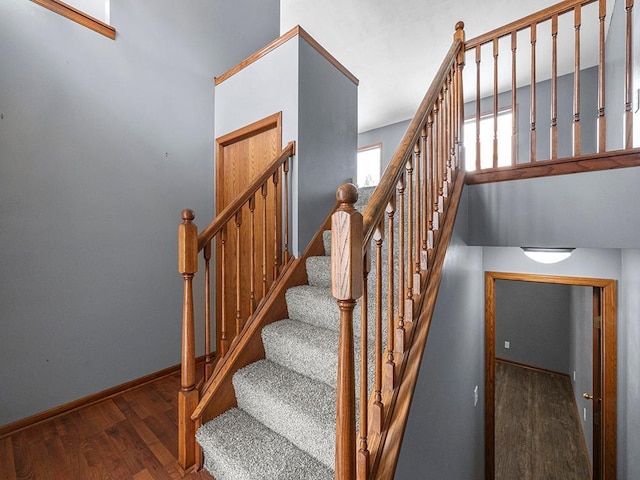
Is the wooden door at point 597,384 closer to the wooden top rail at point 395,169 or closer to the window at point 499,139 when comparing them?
the wooden top rail at point 395,169

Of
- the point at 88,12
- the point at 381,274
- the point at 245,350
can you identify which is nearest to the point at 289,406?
the point at 245,350

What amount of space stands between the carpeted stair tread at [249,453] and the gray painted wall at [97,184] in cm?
130

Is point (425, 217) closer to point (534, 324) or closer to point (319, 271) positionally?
point (319, 271)

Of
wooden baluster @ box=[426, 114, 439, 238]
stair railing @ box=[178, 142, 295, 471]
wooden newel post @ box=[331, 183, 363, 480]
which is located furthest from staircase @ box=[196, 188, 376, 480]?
wooden baluster @ box=[426, 114, 439, 238]

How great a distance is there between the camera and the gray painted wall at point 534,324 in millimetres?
4992

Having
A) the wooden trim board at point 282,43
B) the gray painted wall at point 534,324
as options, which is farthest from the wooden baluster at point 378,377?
the gray painted wall at point 534,324

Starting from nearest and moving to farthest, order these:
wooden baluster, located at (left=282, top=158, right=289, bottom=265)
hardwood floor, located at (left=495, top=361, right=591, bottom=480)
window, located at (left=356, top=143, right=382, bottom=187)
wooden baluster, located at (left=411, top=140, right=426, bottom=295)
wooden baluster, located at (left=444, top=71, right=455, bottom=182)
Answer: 1. wooden baluster, located at (left=411, top=140, right=426, bottom=295)
2. wooden baluster, located at (left=444, top=71, right=455, bottom=182)
3. wooden baluster, located at (left=282, top=158, right=289, bottom=265)
4. hardwood floor, located at (left=495, top=361, right=591, bottom=480)
5. window, located at (left=356, top=143, right=382, bottom=187)

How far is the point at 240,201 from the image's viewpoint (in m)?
1.81

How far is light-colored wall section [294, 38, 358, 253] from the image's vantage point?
89.4 inches

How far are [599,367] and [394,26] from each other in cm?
391

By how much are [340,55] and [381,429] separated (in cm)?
425

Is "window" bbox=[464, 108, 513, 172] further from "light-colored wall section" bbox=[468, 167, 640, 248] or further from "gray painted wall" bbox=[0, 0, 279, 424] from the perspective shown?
"gray painted wall" bbox=[0, 0, 279, 424]

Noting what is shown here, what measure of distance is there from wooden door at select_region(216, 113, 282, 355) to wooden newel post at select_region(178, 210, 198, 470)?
637 millimetres

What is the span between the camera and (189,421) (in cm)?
152
